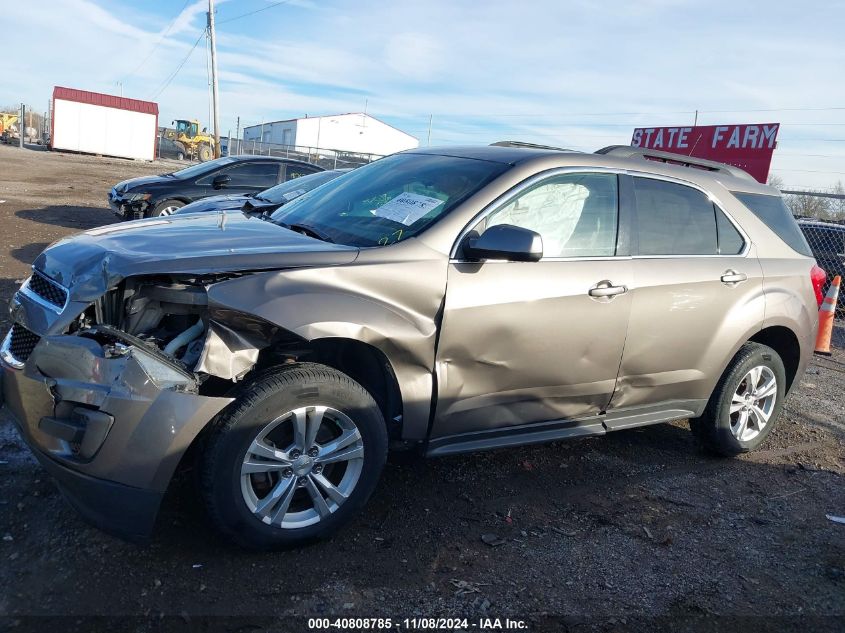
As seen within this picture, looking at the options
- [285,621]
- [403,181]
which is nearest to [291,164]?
[403,181]

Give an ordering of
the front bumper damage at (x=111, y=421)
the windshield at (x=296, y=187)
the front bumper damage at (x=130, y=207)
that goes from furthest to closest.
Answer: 1. the front bumper damage at (x=130, y=207)
2. the windshield at (x=296, y=187)
3. the front bumper damage at (x=111, y=421)

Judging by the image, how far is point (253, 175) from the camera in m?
11.3

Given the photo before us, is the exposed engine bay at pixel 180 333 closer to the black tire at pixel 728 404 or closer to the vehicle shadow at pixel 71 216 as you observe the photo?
the black tire at pixel 728 404

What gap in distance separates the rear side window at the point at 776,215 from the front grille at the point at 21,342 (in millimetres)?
4240

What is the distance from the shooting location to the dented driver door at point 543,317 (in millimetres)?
3326

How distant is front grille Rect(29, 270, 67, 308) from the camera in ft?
9.48

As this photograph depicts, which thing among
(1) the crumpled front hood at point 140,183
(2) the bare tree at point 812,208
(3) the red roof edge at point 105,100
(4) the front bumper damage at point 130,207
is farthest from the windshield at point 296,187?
(3) the red roof edge at point 105,100

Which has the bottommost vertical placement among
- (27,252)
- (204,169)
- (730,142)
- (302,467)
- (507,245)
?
(27,252)

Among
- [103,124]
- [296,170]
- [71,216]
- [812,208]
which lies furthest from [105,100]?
[812,208]

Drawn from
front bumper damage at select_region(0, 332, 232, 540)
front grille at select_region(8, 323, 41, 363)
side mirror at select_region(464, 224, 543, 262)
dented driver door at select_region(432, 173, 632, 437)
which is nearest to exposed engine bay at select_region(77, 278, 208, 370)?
front bumper damage at select_region(0, 332, 232, 540)

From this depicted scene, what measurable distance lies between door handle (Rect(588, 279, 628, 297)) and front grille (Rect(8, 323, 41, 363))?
8.80 feet

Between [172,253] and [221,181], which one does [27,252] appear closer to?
[221,181]

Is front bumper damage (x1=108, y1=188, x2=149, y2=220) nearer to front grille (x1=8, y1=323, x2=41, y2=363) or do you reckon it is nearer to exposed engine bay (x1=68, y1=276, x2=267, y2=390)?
front grille (x1=8, y1=323, x2=41, y2=363)

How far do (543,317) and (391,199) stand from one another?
1.08m
